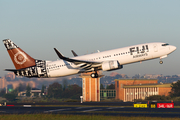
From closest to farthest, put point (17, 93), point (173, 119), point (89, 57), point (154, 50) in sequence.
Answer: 1. point (173, 119)
2. point (154, 50)
3. point (89, 57)
4. point (17, 93)

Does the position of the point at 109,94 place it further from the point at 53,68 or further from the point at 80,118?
the point at 80,118

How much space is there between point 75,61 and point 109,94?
10907cm

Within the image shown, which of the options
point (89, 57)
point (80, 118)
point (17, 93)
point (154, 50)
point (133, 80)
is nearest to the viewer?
point (80, 118)

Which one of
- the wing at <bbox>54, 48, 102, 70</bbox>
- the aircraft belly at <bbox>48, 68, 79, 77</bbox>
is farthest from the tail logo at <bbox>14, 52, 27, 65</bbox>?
the wing at <bbox>54, 48, 102, 70</bbox>

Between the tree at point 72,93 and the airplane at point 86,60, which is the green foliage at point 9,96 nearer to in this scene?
the tree at point 72,93

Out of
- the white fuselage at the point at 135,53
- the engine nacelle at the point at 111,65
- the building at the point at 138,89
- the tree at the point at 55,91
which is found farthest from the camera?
the tree at the point at 55,91

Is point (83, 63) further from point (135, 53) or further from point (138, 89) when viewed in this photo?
point (138, 89)

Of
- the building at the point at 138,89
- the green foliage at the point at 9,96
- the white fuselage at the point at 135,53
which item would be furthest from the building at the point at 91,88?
the white fuselage at the point at 135,53

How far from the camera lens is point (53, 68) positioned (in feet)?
196

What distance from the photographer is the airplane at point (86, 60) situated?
176ft

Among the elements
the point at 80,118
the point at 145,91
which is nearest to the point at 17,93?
the point at 145,91

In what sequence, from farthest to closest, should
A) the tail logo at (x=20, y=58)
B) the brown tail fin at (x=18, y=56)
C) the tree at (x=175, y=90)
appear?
the tree at (x=175, y=90) < the tail logo at (x=20, y=58) < the brown tail fin at (x=18, y=56)

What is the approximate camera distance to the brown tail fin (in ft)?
201

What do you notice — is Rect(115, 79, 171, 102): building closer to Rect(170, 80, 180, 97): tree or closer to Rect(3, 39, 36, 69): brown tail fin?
Rect(170, 80, 180, 97): tree
